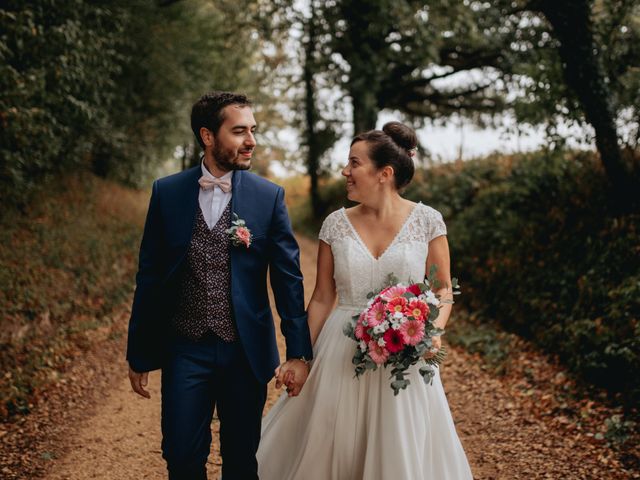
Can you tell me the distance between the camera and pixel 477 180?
11.0 metres

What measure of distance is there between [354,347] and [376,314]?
1.49 ft

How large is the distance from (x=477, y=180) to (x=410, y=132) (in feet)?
26.4

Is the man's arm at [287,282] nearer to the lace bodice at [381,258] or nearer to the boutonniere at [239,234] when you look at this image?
the boutonniere at [239,234]

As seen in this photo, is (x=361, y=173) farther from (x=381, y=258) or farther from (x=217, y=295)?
(x=217, y=295)

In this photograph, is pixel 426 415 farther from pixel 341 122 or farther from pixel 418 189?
pixel 341 122

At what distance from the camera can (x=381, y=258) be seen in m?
3.27

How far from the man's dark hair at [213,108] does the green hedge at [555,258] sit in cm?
429

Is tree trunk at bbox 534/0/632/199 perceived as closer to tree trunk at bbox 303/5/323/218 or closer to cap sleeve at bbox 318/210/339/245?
cap sleeve at bbox 318/210/339/245

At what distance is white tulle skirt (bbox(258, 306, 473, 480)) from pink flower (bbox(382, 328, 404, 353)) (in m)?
0.42

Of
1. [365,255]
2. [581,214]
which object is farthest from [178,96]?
[365,255]

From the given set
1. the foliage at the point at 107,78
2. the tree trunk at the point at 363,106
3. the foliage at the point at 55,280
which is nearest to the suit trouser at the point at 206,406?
the foliage at the point at 55,280

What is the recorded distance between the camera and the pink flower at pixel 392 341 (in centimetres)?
283

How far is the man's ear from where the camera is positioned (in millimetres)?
2988

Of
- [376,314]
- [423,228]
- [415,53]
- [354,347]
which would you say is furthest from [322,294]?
[415,53]
